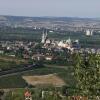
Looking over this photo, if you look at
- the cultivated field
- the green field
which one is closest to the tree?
the green field

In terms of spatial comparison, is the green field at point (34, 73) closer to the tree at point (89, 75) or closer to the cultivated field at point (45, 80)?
the cultivated field at point (45, 80)

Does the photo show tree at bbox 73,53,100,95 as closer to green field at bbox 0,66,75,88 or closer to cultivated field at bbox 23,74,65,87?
green field at bbox 0,66,75,88

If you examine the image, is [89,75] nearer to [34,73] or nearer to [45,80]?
[45,80]

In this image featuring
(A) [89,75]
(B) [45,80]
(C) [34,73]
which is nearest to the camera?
(A) [89,75]

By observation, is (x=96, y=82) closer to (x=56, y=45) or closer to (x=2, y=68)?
(x=2, y=68)

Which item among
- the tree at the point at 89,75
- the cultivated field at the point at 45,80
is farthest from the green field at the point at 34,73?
the tree at the point at 89,75

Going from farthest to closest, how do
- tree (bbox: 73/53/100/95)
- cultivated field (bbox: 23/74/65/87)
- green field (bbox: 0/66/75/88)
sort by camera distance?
cultivated field (bbox: 23/74/65/87) < green field (bbox: 0/66/75/88) < tree (bbox: 73/53/100/95)

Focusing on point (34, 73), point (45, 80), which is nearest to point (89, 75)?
point (45, 80)

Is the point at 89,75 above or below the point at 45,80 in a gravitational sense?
above

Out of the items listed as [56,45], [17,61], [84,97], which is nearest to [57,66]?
[17,61]
